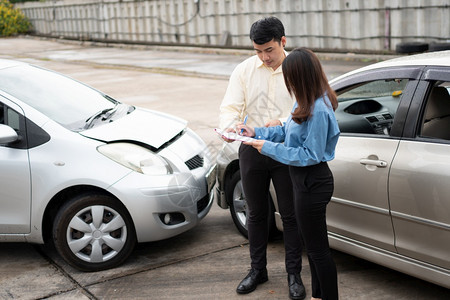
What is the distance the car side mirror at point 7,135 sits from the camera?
4605 mm

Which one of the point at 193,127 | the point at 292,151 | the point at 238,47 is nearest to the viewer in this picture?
the point at 292,151

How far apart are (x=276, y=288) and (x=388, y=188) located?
3.53ft

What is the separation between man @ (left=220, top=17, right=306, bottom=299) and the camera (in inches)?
157

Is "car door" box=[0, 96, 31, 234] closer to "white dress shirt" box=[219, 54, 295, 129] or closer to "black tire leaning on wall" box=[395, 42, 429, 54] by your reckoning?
"white dress shirt" box=[219, 54, 295, 129]

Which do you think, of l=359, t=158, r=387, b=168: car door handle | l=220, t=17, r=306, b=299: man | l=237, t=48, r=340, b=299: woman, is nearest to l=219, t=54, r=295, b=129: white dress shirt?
l=220, t=17, r=306, b=299: man

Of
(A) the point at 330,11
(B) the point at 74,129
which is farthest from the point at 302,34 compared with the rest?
(B) the point at 74,129

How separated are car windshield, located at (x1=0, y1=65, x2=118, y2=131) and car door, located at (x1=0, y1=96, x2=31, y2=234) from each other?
305 mm

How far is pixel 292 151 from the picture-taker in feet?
11.2

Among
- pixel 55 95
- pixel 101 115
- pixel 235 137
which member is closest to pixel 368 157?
pixel 235 137

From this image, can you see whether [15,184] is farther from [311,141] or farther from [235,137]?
[311,141]

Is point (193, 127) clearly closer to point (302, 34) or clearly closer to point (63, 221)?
point (63, 221)

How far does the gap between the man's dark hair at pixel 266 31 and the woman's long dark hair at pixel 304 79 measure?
0.40 meters

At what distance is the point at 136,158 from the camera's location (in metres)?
4.79

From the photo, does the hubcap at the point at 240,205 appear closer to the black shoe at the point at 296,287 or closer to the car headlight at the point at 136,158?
the car headlight at the point at 136,158
